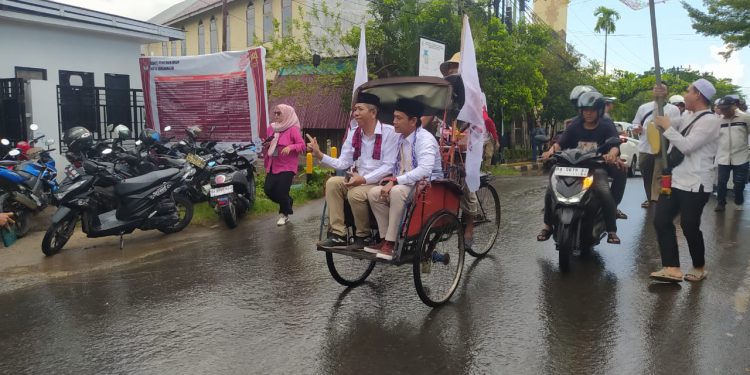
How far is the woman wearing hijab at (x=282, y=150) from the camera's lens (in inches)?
339

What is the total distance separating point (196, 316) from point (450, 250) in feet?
7.45

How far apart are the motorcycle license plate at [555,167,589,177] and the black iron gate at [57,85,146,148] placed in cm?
911

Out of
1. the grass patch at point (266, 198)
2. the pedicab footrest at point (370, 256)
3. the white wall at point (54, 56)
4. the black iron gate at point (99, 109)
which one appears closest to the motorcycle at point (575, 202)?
the pedicab footrest at point (370, 256)

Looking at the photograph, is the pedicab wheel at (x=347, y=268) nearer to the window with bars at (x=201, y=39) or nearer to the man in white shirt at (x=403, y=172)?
→ the man in white shirt at (x=403, y=172)

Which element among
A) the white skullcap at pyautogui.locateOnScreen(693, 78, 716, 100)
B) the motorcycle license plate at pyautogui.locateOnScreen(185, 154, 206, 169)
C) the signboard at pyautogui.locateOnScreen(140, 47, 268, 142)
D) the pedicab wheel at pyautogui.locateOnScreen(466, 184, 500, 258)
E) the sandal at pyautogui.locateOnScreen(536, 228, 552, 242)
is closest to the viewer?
the white skullcap at pyautogui.locateOnScreen(693, 78, 716, 100)

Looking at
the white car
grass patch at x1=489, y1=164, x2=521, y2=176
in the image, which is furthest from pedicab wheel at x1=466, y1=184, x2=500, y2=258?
grass patch at x1=489, y1=164, x2=521, y2=176

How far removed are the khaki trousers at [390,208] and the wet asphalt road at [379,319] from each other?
681 mm

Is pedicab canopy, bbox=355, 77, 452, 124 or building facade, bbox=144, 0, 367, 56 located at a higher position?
building facade, bbox=144, 0, 367, 56

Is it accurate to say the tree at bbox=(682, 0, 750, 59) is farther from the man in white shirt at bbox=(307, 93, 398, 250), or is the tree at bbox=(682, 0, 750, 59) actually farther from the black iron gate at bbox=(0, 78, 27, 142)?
the black iron gate at bbox=(0, 78, 27, 142)

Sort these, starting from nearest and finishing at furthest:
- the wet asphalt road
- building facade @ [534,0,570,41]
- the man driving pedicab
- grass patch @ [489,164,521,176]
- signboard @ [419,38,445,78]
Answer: the wet asphalt road
the man driving pedicab
signboard @ [419,38,445,78]
grass patch @ [489,164,521,176]
building facade @ [534,0,570,41]

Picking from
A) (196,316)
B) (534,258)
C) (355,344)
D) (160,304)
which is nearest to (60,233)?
(160,304)

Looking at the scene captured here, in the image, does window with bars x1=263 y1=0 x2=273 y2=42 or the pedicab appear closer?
the pedicab

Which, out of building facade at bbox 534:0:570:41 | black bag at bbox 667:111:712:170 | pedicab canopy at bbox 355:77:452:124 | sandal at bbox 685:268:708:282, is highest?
building facade at bbox 534:0:570:41

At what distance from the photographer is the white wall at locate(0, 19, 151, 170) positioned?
1093 cm
